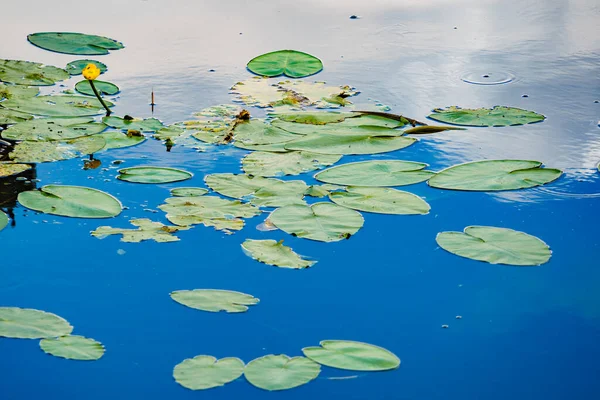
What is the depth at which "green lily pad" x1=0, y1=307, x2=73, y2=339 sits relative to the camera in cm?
162

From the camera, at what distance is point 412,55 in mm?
3498

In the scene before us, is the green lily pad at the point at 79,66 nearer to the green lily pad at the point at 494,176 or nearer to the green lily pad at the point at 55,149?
the green lily pad at the point at 55,149

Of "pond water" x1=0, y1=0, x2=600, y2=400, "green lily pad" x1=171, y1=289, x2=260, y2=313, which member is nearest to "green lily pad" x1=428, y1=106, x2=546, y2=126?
"pond water" x1=0, y1=0, x2=600, y2=400

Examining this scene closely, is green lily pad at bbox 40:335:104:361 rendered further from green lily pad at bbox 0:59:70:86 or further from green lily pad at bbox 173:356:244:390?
green lily pad at bbox 0:59:70:86

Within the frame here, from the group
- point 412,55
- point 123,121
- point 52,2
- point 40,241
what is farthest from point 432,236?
point 52,2

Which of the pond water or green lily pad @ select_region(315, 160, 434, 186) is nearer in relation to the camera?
the pond water

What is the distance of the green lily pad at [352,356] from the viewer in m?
1.55

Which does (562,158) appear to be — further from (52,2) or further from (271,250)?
(52,2)

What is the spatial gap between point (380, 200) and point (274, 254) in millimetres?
413

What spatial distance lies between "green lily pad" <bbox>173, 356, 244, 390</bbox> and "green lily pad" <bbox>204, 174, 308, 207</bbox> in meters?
0.68

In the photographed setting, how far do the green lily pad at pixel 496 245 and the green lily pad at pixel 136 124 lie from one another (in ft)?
3.70

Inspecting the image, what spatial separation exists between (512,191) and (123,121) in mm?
1348

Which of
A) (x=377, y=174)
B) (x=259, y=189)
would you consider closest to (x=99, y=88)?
(x=259, y=189)

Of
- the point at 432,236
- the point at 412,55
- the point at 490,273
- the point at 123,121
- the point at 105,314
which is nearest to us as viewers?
the point at 105,314
